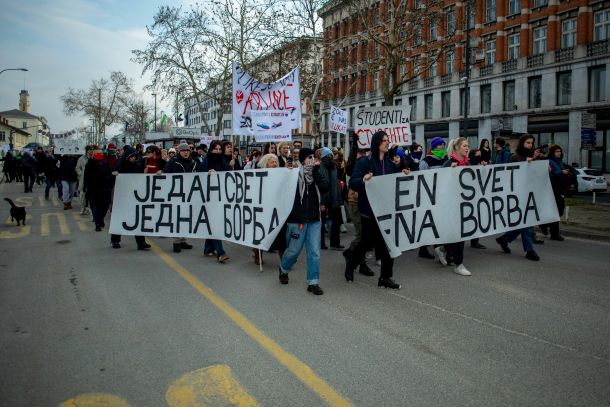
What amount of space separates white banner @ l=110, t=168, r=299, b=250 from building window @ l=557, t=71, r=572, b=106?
105 feet

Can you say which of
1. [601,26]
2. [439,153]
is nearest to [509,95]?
[601,26]

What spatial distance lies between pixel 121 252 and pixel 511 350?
6782mm

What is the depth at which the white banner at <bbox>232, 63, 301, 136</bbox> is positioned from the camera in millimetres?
10820

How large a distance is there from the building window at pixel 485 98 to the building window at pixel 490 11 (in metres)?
5.13

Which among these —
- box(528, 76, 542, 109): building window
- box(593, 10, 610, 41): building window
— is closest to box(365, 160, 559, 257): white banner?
box(593, 10, 610, 41): building window

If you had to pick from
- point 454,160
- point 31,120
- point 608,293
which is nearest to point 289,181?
point 454,160

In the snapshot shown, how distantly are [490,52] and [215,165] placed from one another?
3611cm

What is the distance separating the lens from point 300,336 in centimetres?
440

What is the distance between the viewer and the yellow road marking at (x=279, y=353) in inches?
130

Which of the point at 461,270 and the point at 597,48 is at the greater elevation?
the point at 597,48

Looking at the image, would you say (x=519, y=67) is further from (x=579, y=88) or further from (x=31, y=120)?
(x=31, y=120)

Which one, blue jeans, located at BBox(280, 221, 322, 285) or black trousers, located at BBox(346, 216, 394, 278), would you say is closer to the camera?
blue jeans, located at BBox(280, 221, 322, 285)

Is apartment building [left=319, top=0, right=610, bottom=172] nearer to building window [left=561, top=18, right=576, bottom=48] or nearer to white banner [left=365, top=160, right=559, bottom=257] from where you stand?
building window [left=561, top=18, right=576, bottom=48]

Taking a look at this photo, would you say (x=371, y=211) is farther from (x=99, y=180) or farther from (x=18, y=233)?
(x=18, y=233)
